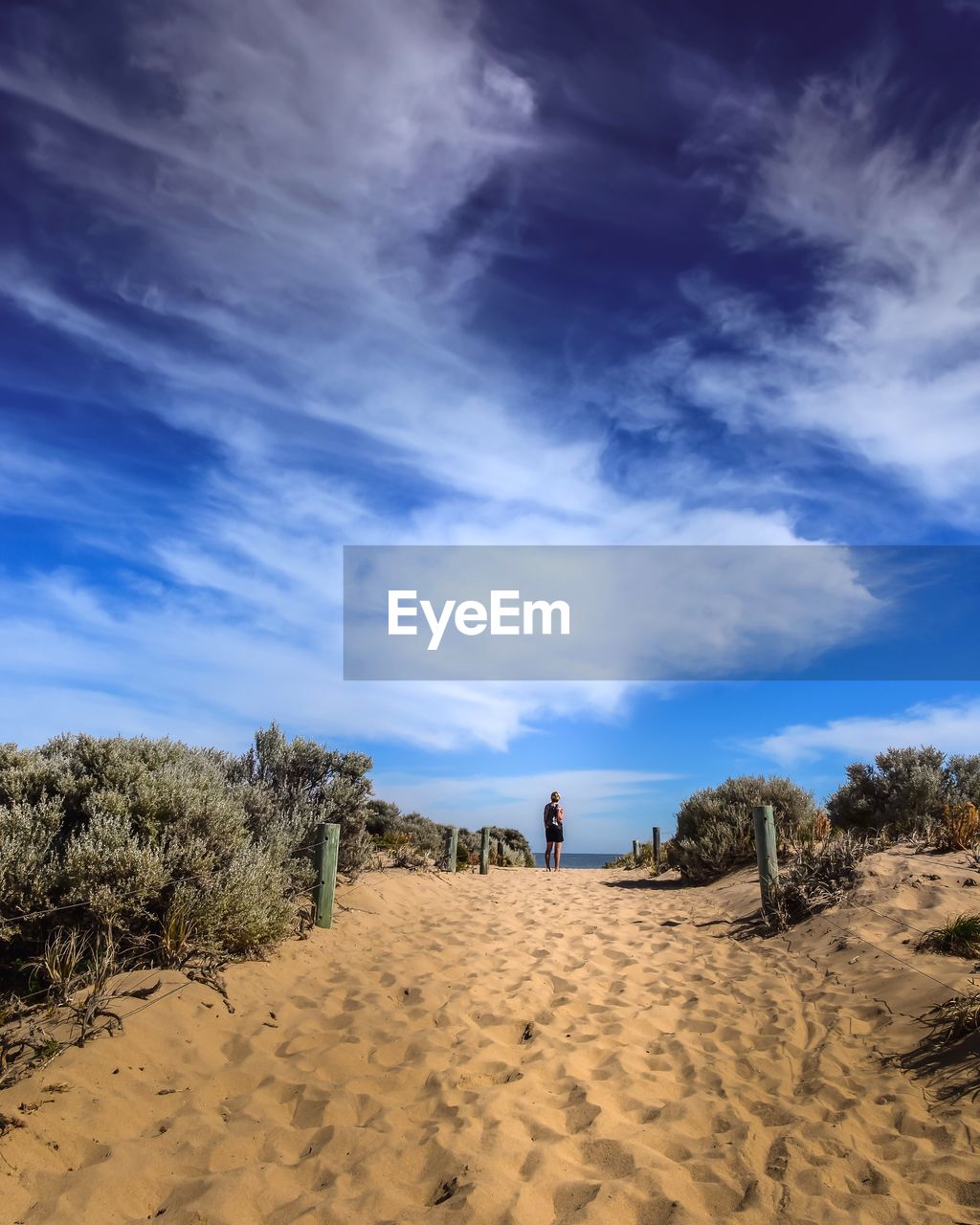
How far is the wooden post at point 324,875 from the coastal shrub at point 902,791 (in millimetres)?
10044

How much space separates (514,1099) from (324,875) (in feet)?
14.0

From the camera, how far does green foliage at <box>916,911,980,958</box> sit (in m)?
6.49

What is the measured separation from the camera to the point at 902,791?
14438mm

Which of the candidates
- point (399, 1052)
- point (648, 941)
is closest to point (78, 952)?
point (399, 1052)

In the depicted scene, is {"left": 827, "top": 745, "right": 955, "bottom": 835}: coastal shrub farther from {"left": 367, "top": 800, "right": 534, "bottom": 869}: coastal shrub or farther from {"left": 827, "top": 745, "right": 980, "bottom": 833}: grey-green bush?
{"left": 367, "top": 800, "right": 534, "bottom": 869}: coastal shrub

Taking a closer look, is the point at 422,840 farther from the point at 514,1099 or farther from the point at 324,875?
the point at 514,1099

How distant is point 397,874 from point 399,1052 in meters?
6.83

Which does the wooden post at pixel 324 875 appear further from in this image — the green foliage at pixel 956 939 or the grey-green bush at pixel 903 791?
the grey-green bush at pixel 903 791

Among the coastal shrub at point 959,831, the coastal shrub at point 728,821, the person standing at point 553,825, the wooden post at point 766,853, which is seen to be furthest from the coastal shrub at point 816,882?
the person standing at point 553,825

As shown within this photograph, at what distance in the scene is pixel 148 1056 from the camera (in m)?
5.11

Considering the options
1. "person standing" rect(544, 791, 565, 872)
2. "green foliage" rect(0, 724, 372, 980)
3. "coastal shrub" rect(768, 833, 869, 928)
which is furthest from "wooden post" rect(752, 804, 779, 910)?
"person standing" rect(544, 791, 565, 872)

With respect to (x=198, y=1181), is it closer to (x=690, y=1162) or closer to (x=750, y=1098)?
A: (x=690, y=1162)

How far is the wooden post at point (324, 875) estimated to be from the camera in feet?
27.9

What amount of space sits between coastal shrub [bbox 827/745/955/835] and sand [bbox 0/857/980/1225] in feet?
21.9
